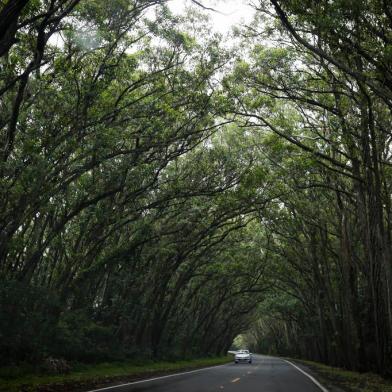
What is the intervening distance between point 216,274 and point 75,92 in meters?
27.0

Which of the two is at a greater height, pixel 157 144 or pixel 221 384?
pixel 157 144

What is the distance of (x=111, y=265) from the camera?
21.7 meters

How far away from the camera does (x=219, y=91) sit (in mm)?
17031

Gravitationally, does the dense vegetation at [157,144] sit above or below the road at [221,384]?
above

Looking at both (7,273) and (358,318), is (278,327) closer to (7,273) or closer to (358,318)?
(358,318)

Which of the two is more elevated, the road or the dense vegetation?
the dense vegetation

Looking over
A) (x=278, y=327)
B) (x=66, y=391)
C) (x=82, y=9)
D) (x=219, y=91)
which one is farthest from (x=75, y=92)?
(x=278, y=327)

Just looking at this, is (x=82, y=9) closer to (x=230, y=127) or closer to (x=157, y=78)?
(x=157, y=78)

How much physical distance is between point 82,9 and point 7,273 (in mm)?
9385

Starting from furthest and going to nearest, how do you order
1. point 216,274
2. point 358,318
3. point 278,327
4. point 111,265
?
point 278,327, point 216,274, point 111,265, point 358,318

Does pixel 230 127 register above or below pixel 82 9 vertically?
above

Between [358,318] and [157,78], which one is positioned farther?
[358,318]

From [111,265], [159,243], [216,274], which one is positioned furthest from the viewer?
[216,274]

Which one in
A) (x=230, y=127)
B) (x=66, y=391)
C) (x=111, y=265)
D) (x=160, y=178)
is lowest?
(x=66, y=391)
